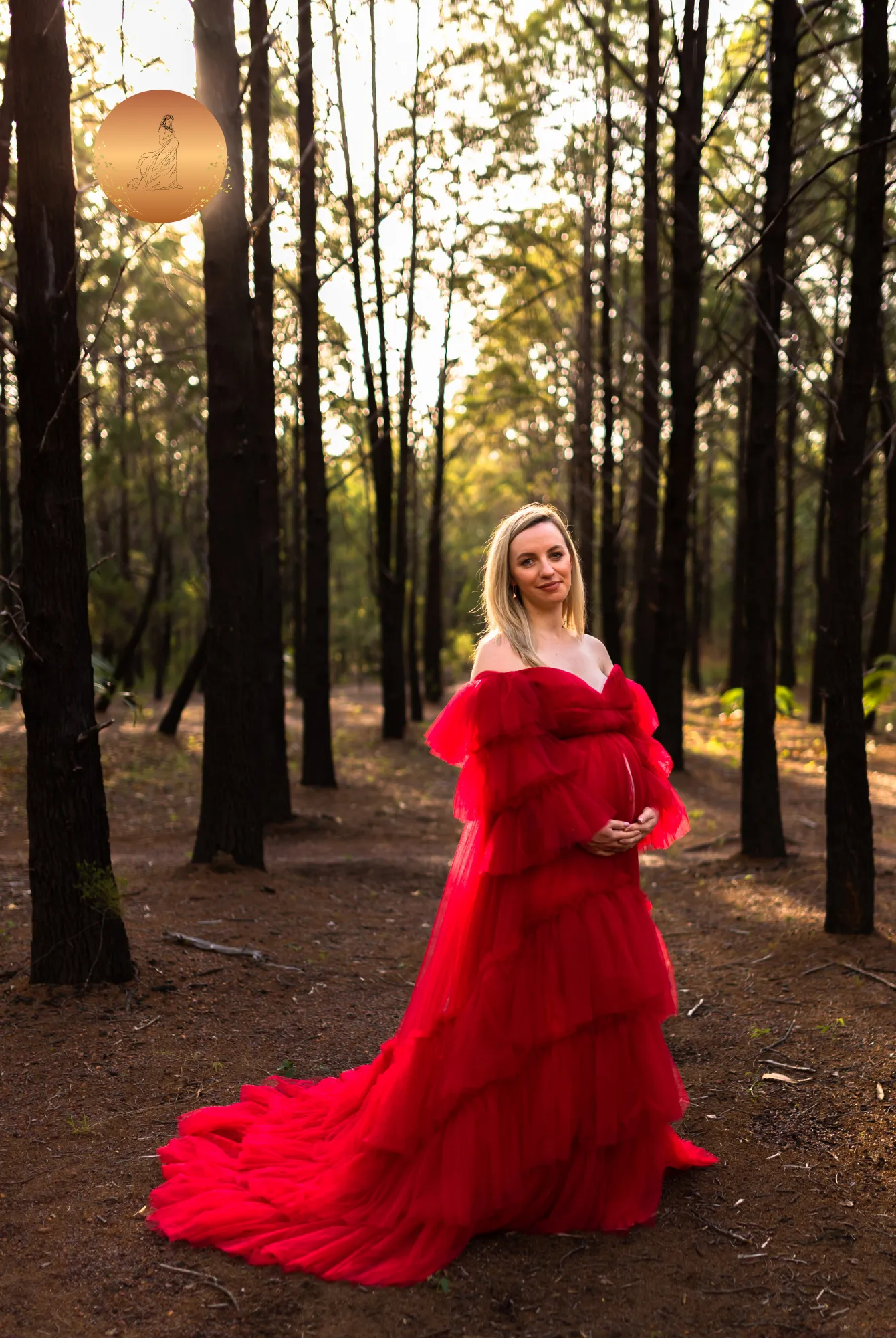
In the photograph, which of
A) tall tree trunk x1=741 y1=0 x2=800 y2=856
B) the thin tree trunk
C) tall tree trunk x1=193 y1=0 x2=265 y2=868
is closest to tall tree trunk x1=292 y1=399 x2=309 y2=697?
the thin tree trunk

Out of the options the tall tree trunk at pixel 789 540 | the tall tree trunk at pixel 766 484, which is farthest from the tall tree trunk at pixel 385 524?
the tall tree trunk at pixel 766 484

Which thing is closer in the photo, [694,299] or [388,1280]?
[388,1280]

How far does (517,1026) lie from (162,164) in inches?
139

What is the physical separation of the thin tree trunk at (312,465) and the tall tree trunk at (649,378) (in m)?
3.60

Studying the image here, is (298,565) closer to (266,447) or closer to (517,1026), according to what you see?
(266,447)

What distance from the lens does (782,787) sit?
1396cm

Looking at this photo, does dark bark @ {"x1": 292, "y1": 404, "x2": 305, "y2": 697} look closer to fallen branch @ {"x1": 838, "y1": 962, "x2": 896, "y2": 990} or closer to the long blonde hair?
fallen branch @ {"x1": 838, "y1": 962, "x2": 896, "y2": 990}

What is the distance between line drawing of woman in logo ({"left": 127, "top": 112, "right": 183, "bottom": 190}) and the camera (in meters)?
4.35

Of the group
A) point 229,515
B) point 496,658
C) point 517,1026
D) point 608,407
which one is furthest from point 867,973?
point 608,407

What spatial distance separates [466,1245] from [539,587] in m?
2.11

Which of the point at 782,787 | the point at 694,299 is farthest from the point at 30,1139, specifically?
the point at 782,787

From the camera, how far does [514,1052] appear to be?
3.47 meters

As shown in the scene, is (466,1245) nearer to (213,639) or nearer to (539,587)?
(539,587)

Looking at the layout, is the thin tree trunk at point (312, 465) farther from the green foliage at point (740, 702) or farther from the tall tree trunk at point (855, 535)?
the green foliage at point (740, 702)
